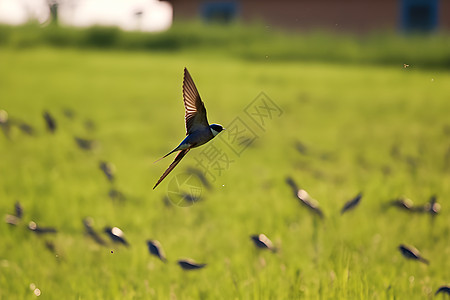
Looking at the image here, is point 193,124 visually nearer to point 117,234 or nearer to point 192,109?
point 192,109

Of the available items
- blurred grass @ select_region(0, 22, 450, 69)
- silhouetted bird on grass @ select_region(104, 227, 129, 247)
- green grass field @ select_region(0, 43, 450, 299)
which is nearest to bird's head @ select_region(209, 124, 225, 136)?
green grass field @ select_region(0, 43, 450, 299)

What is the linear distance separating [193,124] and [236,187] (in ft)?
16.5

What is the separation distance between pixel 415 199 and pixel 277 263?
2.29 m

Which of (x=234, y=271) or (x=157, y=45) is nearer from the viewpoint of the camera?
(x=234, y=271)

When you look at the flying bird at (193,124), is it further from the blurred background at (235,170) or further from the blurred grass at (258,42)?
the blurred grass at (258,42)

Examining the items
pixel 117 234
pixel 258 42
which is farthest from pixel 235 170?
pixel 258 42

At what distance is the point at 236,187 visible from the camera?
5961 millimetres

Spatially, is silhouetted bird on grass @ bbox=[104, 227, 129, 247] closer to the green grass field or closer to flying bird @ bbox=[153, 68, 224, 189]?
the green grass field

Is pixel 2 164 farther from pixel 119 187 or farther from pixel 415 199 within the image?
pixel 415 199

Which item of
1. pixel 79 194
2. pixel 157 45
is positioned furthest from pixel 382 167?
pixel 157 45

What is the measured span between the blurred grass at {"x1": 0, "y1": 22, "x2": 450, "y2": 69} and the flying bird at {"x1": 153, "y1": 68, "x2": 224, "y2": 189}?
1442 centimetres

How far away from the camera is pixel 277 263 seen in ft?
11.8

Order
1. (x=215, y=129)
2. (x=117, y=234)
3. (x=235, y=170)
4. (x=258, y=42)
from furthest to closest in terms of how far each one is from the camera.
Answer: (x=258, y=42), (x=235, y=170), (x=117, y=234), (x=215, y=129)

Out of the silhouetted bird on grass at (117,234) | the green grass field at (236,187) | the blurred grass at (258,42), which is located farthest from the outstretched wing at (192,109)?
the blurred grass at (258,42)
